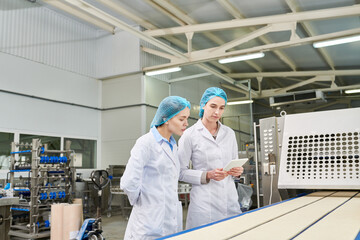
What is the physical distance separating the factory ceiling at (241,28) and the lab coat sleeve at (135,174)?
4.93 meters

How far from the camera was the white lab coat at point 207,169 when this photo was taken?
185cm

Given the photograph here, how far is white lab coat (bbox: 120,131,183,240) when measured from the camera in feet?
5.14

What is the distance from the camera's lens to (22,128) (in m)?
7.24

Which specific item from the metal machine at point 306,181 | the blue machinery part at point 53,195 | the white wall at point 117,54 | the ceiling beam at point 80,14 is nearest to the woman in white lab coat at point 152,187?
the metal machine at point 306,181

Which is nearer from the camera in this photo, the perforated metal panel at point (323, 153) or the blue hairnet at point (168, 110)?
the perforated metal panel at point (323, 153)

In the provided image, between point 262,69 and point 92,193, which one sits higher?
point 262,69

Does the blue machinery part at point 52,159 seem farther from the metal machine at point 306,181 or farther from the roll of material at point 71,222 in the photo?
the metal machine at point 306,181

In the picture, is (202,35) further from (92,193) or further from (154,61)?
(92,193)

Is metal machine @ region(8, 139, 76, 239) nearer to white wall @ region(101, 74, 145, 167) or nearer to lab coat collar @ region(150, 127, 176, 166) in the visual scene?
white wall @ region(101, 74, 145, 167)

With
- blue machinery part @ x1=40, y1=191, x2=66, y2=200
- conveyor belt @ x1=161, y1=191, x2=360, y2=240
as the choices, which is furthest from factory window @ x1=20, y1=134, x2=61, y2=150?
conveyor belt @ x1=161, y1=191, x2=360, y2=240

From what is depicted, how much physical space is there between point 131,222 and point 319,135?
1.10 metres

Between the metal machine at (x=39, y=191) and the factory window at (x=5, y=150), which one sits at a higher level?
the factory window at (x=5, y=150)

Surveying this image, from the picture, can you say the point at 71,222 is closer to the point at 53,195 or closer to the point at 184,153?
the point at 53,195

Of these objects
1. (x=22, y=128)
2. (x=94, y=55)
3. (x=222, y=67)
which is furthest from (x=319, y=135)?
(x=222, y=67)
